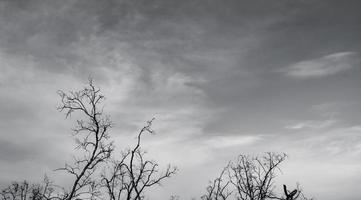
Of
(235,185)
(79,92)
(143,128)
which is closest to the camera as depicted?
(79,92)

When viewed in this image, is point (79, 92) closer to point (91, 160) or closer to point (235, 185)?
point (91, 160)

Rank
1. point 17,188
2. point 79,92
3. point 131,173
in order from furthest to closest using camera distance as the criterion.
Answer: point 17,188 < point 131,173 < point 79,92

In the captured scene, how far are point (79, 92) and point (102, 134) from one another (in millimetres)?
3403

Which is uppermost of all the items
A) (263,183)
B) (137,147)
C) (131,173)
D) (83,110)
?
(83,110)

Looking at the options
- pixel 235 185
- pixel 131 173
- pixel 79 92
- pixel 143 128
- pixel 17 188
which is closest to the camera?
pixel 79 92

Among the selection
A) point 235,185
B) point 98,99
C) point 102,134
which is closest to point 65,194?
point 102,134

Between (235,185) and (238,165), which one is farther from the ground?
(238,165)

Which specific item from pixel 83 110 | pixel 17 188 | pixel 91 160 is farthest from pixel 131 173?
pixel 17 188

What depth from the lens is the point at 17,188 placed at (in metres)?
36.9

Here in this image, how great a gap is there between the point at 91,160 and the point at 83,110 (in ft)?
11.6

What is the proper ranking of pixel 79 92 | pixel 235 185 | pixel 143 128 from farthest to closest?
pixel 235 185 → pixel 143 128 → pixel 79 92

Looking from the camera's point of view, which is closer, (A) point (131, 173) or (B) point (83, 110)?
(B) point (83, 110)

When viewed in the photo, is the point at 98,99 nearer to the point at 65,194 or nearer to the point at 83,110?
the point at 83,110

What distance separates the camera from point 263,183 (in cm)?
2638
